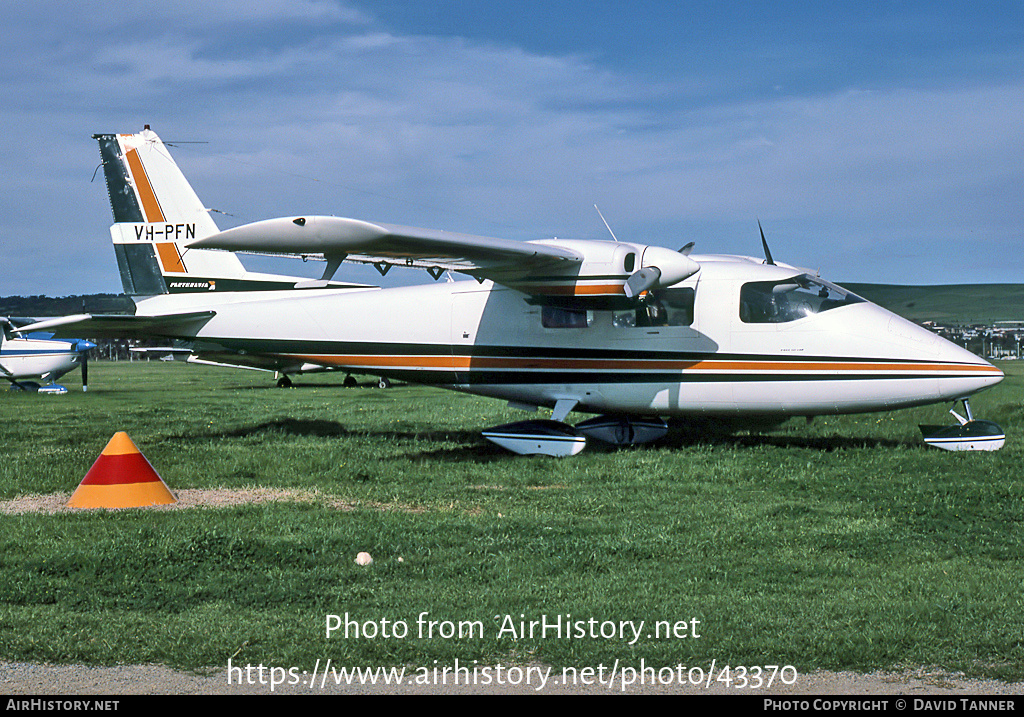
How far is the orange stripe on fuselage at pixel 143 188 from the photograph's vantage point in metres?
16.8

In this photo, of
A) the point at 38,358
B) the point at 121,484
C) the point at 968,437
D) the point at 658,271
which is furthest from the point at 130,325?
the point at 38,358

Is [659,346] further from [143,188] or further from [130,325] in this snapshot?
[143,188]

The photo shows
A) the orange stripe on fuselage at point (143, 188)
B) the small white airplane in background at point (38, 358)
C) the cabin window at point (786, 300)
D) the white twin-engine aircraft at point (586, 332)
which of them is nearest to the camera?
the white twin-engine aircraft at point (586, 332)

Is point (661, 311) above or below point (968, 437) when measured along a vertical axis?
above

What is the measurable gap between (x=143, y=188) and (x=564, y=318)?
27.7ft

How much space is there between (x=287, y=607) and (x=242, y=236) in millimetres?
5778

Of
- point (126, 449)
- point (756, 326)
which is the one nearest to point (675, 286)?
point (756, 326)

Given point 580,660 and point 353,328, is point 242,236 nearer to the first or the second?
point 353,328

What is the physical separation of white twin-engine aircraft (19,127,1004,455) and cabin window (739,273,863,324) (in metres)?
0.02

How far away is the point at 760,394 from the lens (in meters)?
13.2

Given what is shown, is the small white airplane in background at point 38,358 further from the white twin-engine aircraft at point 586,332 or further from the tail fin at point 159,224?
the white twin-engine aircraft at point 586,332

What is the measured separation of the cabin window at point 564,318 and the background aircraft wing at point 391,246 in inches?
40.4

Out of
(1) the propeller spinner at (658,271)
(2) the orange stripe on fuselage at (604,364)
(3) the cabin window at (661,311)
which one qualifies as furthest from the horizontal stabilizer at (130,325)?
(1) the propeller spinner at (658,271)

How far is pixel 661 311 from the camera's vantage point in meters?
13.6
